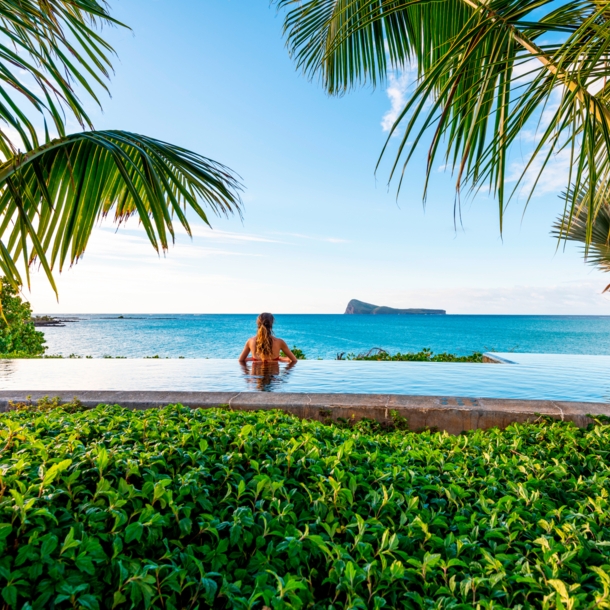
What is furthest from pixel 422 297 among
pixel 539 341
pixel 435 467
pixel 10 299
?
pixel 435 467

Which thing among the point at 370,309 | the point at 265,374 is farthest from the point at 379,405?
the point at 370,309

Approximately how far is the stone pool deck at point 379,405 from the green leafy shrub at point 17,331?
1163cm

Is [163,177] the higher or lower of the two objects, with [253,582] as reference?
higher

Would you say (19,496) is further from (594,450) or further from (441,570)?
(594,450)

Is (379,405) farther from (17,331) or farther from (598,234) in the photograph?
(17,331)

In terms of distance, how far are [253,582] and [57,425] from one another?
6.01 ft

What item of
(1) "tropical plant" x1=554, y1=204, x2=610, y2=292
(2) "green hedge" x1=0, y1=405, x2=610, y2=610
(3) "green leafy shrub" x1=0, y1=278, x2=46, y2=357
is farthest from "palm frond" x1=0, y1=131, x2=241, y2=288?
(3) "green leafy shrub" x1=0, y1=278, x2=46, y2=357

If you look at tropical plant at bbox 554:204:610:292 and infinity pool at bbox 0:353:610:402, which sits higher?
tropical plant at bbox 554:204:610:292

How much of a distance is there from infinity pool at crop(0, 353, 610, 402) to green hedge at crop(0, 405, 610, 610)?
2.53m

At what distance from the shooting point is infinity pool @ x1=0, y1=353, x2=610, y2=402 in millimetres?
5320

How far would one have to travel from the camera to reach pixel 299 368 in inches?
310

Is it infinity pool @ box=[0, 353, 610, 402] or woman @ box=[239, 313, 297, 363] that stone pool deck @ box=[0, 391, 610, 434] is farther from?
woman @ box=[239, 313, 297, 363]

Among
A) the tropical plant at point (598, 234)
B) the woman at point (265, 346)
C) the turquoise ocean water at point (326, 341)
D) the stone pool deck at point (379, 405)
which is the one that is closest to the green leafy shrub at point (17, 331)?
the woman at point (265, 346)

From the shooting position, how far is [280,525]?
188cm
